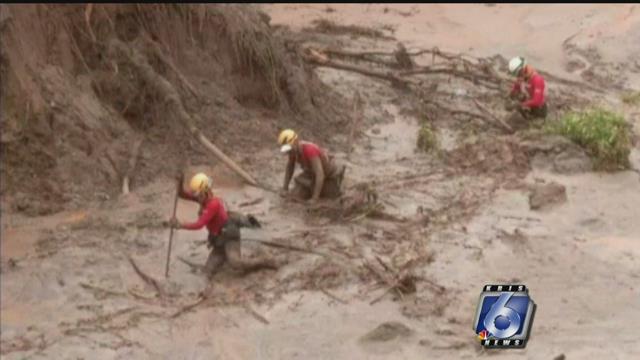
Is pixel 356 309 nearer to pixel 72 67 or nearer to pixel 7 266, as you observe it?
pixel 7 266

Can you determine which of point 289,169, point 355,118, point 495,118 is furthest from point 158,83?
point 495,118

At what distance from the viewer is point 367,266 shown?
1096cm

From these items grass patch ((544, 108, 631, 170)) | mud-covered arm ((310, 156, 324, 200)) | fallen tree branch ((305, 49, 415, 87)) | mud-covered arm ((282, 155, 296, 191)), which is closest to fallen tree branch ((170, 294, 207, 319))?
mud-covered arm ((310, 156, 324, 200))

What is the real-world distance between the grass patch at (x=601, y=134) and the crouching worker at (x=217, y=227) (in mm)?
4811

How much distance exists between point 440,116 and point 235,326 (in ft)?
24.1

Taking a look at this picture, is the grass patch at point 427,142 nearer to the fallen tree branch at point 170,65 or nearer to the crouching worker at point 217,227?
the fallen tree branch at point 170,65

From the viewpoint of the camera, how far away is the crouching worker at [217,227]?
10766 millimetres

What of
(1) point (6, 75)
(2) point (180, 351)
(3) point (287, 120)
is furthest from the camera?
(3) point (287, 120)

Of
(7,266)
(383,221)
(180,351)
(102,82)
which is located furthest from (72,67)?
(180,351)

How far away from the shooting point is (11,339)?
10.1 meters

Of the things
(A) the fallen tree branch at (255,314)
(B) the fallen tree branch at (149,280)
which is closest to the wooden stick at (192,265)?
(B) the fallen tree branch at (149,280)

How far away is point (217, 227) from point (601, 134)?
546 cm

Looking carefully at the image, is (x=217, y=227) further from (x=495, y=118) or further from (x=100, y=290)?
(x=495, y=118)

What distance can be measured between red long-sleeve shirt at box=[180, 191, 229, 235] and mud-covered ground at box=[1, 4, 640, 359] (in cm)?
60
